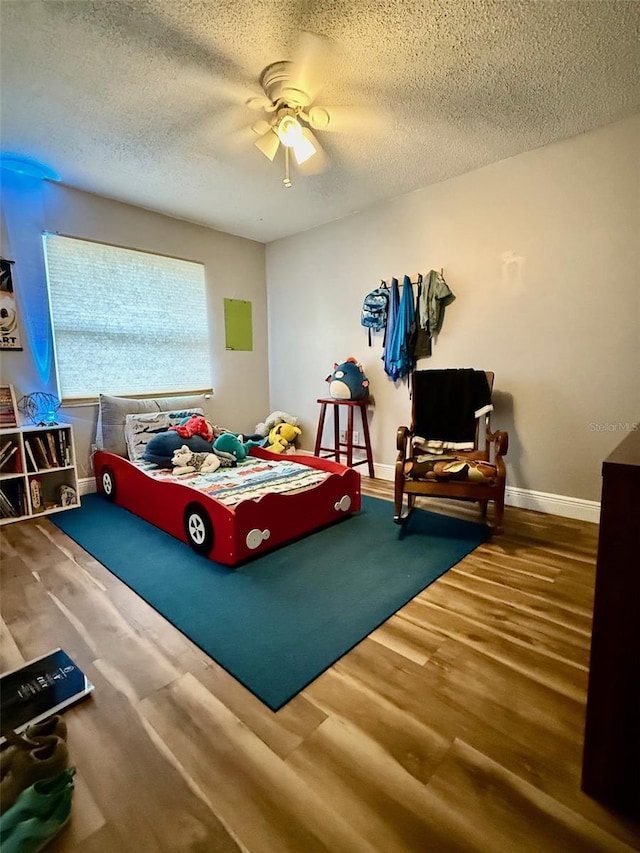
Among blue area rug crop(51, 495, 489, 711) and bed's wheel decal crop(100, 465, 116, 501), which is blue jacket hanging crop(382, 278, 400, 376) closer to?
blue area rug crop(51, 495, 489, 711)

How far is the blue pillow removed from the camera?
2971 mm

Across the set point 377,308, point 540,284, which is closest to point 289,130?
point 377,308

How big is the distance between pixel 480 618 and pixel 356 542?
32.9 inches

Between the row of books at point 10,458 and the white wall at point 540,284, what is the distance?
9.16ft

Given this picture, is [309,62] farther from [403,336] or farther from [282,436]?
[282,436]

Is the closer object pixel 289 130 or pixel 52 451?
pixel 289 130

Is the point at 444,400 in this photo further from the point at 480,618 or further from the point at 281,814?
the point at 281,814

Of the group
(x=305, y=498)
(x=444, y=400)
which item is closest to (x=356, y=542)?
(x=305, y=498)

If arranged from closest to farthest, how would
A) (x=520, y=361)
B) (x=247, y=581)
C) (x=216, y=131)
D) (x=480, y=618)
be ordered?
(x=480, y=618), (x=247, y=581), (x=216, y=131), (x=520, y=361)

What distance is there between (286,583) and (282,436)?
7.71 feet

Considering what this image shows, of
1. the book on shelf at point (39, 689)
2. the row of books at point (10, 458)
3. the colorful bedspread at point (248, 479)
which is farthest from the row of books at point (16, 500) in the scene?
the book on shelf at point (39, 689)

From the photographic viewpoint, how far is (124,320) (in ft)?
11.3

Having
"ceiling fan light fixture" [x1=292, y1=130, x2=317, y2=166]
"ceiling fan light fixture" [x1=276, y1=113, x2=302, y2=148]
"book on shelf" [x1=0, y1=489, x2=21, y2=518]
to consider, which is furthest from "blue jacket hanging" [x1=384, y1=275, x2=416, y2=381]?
"book on shelf" [x1=0, y1=489, x2=21, y2=518]

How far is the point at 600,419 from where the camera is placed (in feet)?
8.30
